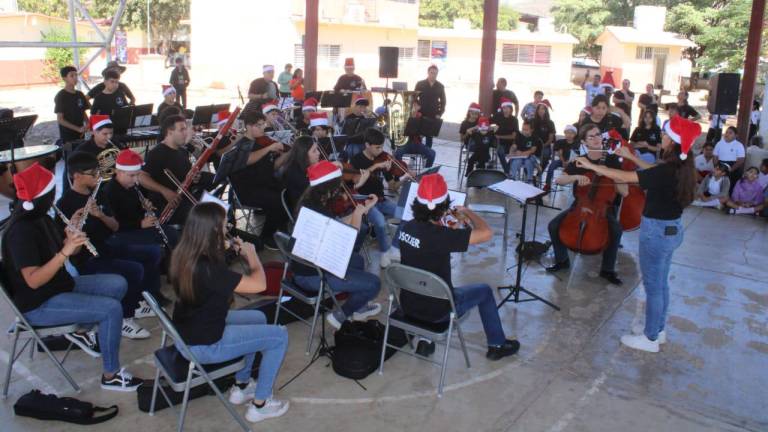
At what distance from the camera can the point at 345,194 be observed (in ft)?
20.0

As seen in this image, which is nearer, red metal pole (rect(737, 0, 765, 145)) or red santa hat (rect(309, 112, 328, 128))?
red santa hat (rect(309, 112, 328, 128))

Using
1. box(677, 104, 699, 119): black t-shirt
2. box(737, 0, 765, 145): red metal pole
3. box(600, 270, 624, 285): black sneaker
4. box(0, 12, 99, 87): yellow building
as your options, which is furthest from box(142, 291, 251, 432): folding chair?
box(0, 12, 99, 87): yellow building

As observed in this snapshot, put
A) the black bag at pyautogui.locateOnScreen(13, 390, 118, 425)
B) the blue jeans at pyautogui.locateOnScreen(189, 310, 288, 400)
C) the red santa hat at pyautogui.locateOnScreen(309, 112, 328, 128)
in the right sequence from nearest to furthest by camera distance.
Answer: the blue jeans at pyautogui.locateOnScreen(189, 310, 288, 400), the black bag at pyautogui.locateOnScreen(13, 390, 118, 425), the red santa hat at pyautogui.locateOnScreen(309, 112, 328, 128)

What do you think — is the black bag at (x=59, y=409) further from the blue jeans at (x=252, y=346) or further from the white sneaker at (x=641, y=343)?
the white sneaker at (x=641, y=343)

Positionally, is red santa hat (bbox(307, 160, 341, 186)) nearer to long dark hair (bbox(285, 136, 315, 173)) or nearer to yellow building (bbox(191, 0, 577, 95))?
long dark hair (bbox(285, 136, 315, 173))

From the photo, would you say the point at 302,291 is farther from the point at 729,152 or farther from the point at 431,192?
the point at 729,152

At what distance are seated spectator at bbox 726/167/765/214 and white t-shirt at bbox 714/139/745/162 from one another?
127 centimetres

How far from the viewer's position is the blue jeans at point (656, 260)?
5172 millimetres

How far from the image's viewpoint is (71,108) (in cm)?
946

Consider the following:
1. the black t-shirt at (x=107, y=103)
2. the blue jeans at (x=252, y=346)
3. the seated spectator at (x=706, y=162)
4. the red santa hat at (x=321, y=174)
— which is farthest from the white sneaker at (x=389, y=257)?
the seated spectator at (x=706, y=162)

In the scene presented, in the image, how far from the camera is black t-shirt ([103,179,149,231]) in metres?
5.71

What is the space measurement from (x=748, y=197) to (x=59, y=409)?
31.0 ft

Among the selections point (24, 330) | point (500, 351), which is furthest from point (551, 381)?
point (24, 330)

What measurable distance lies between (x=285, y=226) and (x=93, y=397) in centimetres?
345
